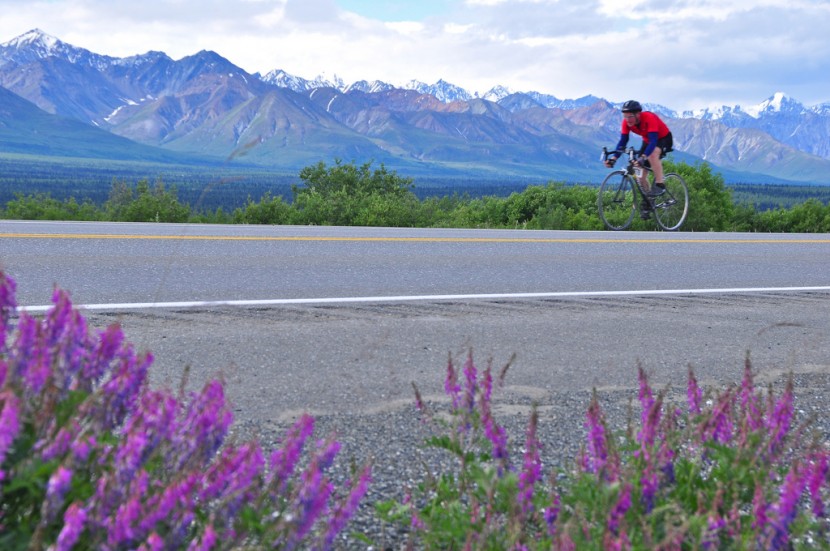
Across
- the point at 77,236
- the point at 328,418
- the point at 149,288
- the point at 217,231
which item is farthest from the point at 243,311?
the point at 217,231

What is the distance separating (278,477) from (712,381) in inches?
131

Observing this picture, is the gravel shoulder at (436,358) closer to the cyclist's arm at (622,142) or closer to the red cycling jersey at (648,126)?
the cyclist's arm at (622,142)

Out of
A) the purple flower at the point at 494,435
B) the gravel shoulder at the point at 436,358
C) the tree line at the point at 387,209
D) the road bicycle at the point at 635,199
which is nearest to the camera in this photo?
the purple flower at the point at 494,435

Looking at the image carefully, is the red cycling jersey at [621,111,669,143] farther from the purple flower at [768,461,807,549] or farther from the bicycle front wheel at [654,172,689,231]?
the purple flower at [768,461,807,549]

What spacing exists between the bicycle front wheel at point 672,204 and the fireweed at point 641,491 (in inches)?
469

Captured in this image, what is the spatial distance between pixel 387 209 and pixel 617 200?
1298 cm

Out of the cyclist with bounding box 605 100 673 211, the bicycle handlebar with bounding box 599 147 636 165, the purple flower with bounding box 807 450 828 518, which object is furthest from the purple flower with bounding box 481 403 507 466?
the bicycle handlebar with bounding box 599 147 636 165

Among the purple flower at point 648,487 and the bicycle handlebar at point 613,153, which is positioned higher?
the bicycle handlebar at point 613,153

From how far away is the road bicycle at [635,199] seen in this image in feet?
43.7

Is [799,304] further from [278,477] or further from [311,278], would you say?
[278,477]

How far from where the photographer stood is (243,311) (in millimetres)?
5625

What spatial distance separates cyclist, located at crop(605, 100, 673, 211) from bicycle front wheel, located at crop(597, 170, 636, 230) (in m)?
0.30

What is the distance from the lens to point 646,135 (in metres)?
12.5

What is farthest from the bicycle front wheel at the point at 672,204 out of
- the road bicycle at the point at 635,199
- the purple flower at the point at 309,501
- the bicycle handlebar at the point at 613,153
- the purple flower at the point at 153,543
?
the purple flower at the point at 153,543
